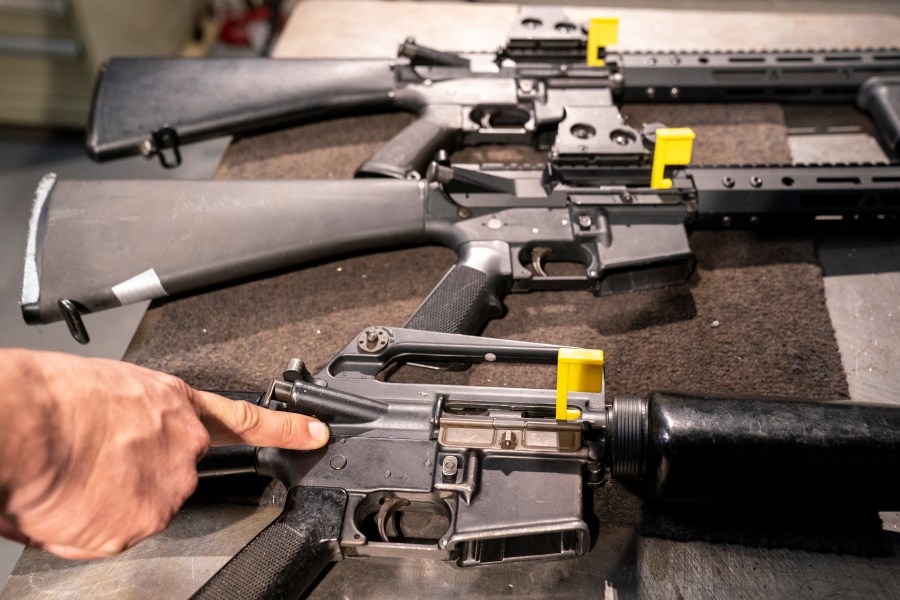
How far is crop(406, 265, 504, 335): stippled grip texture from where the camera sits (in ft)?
6.11

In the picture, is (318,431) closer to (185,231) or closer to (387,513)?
(387,513)

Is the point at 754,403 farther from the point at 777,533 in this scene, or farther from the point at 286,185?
the point at 286,185

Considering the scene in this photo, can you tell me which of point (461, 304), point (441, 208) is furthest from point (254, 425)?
point (441, 208)

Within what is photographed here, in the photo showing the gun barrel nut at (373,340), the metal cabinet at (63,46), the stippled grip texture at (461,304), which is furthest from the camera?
the metal cabinet at (63,46)

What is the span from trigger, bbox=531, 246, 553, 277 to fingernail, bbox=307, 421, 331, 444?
2.71 feet

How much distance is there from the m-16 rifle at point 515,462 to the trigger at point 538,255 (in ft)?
1.62

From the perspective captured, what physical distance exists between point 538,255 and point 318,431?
2.92ft

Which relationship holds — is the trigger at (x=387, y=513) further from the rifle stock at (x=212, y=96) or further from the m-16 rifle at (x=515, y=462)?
the rifle stock at (x=212, y=96)

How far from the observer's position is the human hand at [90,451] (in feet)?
3.29

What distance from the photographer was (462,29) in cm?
316

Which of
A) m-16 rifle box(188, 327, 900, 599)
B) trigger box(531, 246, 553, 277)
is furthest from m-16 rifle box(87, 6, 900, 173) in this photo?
m-16 rifle box(188, 327, 900, 599)

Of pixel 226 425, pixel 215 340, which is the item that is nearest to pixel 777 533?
pixel 226 425

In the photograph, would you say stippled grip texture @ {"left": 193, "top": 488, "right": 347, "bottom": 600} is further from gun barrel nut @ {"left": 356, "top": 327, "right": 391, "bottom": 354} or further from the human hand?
gun barrel nut @ {"left": 356, "top": 327, "right": 391, "bottom": 354}

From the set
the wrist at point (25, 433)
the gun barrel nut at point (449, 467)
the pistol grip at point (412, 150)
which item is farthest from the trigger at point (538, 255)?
the wrist at point (25, 433)
